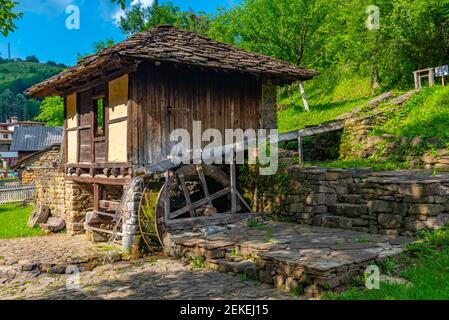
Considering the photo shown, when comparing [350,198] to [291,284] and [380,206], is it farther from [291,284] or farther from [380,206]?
[291,284]

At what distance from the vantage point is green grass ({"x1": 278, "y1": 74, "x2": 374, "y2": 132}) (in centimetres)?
1958

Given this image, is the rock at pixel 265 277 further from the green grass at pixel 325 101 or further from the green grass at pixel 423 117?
the green grass at pixel 325 101

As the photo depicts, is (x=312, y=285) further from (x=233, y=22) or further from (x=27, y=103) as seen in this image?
(x=27, y=103)

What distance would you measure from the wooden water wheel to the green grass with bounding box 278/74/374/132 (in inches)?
364

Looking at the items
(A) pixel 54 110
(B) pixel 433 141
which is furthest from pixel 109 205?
(A) pixel 54 110

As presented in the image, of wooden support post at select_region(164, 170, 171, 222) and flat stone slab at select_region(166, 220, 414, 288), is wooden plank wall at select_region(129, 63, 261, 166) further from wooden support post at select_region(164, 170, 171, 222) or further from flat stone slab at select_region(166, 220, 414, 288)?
flat stone slab at select_region(166, 220, 414, 288)

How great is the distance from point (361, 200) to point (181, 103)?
4.88 m

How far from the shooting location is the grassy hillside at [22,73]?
93.8 m

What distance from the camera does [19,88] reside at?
94125 millimetres

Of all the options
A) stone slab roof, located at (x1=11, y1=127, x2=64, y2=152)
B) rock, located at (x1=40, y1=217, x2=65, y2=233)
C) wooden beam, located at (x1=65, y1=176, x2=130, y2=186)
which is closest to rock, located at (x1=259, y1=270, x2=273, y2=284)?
wooden beam, located at (x1=65, y1=176, x2=130, y2=186)

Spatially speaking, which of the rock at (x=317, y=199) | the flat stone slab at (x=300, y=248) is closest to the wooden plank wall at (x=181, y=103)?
the flat stone slab at (x=300, y=248)
